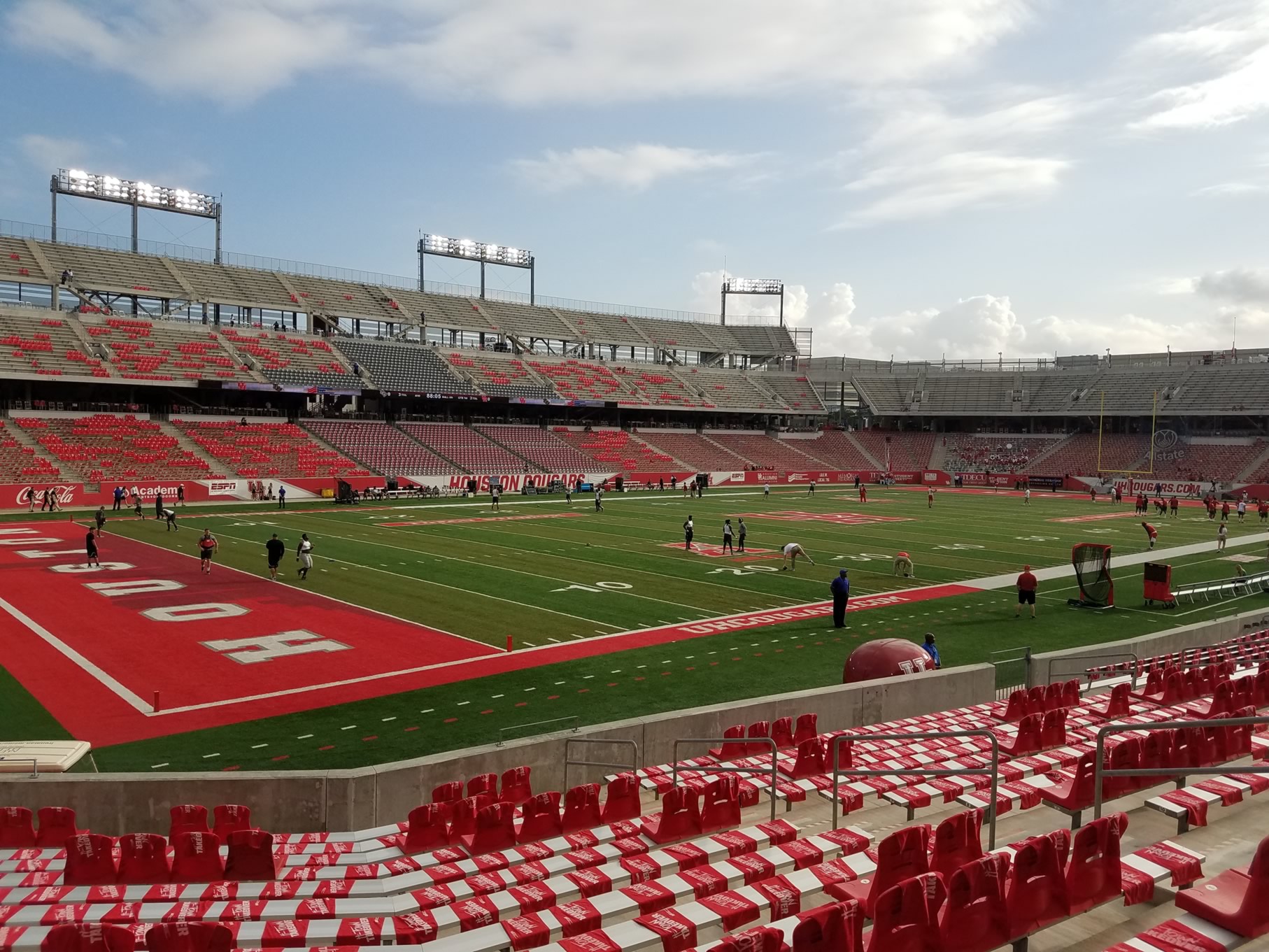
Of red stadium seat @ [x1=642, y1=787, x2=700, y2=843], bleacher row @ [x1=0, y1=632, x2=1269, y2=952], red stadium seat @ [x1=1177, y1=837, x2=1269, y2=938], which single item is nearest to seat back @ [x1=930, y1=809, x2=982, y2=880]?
bleacher row @ [x1=0, y1=632, x2=1269, y2=952]

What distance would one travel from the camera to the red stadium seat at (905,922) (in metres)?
5.02

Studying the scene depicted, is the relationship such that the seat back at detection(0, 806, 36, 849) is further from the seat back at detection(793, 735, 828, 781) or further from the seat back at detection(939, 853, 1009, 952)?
the seat back at detection(939, 853, 1009, 952)

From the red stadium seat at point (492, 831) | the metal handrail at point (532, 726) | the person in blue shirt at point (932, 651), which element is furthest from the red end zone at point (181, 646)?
the person in blue shirt at point (932, 651)

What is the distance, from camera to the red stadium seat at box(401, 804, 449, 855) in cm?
870

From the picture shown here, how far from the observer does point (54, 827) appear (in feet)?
29.2

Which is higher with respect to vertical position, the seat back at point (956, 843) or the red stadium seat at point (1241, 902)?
the red stadium seat at point (1241, 902)

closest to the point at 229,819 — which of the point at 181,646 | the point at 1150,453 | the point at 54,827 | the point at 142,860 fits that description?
the point at 142,860

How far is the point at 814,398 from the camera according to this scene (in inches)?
3740

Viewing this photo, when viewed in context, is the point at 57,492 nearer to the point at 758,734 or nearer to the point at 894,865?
the point at 758,734

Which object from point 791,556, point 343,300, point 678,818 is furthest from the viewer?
point 343,300

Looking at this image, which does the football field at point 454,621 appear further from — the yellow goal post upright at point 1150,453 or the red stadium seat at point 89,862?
the yellow goal post upright at point 1150,453

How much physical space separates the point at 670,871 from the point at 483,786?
308cm

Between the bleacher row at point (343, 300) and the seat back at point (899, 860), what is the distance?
224 feet

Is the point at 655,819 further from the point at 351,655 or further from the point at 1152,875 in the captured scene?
the point at 351,655
